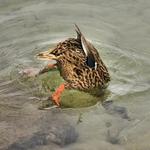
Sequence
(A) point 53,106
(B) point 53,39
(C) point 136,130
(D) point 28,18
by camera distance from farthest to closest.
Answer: (D) point 28,18 < (B) point 53,39 < (A) point 53,106 < (C) point 136,130

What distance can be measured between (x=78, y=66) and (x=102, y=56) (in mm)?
970

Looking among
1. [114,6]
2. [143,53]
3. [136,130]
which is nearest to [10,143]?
[136,130]

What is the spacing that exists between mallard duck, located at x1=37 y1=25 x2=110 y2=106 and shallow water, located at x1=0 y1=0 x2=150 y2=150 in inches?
10.6

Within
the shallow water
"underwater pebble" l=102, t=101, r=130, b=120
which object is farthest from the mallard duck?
"underwater pebble" l=102, t=101, r=130, b=120

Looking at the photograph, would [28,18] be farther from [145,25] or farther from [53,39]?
[145,25]

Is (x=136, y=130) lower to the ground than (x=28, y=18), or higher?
lower

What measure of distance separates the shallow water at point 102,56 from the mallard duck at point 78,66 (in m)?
0.27

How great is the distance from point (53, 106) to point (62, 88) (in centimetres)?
49

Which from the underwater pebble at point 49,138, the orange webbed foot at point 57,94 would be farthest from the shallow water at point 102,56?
the orange webbed foot at point 57,94

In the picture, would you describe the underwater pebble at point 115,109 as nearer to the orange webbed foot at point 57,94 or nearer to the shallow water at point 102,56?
Answer: the shallow water at point 102,56

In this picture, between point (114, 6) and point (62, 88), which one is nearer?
point (62, 88)

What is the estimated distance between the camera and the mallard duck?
7090mm

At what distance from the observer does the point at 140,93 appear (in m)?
6.79

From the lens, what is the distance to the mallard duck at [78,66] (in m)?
7.09
